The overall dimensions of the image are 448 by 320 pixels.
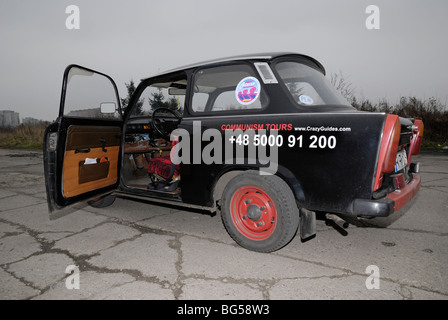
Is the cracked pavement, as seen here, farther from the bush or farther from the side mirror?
the bush

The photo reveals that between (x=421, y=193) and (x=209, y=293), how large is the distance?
4404mm

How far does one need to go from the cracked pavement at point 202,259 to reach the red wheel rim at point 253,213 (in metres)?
0.22

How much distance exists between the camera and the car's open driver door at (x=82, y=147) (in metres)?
3.23

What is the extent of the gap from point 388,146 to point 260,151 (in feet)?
3.37

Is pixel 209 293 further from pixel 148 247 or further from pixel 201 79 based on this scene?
pixel 201 79

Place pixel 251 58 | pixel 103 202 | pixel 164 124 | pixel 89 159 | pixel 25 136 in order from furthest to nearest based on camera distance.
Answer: pixel 25 136 → pixel 103 202 → pixel 164 124 → pixel 89 159 → pixel 251 58

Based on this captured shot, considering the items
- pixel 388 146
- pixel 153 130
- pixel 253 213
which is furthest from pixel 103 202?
pixel 388 146

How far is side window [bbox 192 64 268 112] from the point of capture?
2951mm

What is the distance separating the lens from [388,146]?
227 cm

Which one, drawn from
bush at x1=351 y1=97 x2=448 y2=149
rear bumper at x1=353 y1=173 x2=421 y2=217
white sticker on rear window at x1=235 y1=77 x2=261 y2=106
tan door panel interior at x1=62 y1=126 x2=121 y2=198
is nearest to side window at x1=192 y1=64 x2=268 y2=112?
white sticker on rear window at x1=235 y1=77 x2=261 y2=106

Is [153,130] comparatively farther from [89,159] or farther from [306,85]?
[306,85]

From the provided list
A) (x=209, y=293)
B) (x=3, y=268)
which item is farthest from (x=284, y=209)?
(x=3, y=268)

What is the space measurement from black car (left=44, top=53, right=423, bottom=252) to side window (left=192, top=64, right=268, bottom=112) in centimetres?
1

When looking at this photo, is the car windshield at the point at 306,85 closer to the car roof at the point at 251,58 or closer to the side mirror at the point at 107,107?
the car roof at the point at 251,58
